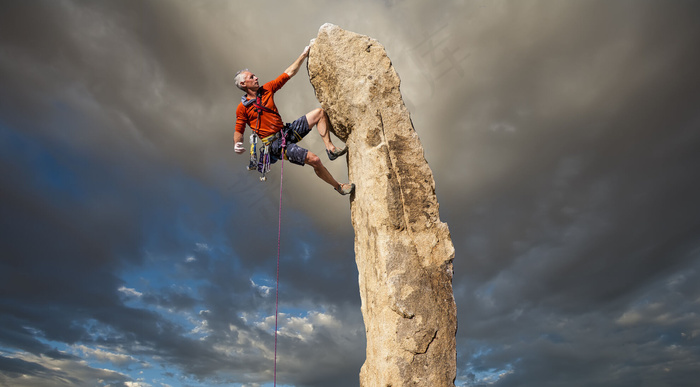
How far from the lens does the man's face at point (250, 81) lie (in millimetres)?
8055

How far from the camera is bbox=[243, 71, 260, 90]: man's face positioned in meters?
8.05

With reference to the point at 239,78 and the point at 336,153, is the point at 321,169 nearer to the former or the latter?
the point at 336,153

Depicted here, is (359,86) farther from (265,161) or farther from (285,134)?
(265,161)

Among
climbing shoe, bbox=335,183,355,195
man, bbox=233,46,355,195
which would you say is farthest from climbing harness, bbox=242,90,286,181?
climbing shoe, bbox=335,183,355,195

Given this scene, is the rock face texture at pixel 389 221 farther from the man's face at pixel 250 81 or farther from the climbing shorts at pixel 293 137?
the man's face at pixel 250 81

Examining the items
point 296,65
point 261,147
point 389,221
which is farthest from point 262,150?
point 389,221

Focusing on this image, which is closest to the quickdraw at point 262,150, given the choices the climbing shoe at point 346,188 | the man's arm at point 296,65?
the man's arm at point 296,65

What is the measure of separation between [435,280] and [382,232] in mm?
1060

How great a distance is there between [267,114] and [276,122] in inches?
8.2

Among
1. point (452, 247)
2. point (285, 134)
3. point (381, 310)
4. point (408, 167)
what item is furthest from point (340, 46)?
point (381, 310)

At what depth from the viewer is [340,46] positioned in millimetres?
7652

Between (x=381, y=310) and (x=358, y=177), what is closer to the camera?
(x=381, y=310)

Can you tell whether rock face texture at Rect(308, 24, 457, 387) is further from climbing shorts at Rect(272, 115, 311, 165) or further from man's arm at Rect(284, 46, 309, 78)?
climbing shorts at Rect(272, 115, 311, 165)

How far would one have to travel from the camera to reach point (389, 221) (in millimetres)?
6934
